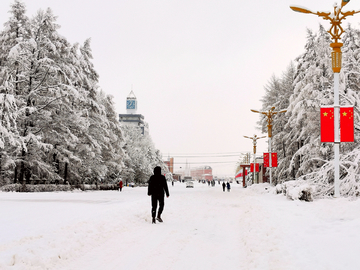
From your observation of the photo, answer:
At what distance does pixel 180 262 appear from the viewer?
5.97m

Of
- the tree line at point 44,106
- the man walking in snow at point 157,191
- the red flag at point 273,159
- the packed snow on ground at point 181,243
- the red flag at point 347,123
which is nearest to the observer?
the packed snow on ground at point 181,243

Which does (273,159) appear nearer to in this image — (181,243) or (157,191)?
(157,191)

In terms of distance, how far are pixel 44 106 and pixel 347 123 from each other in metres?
24.4

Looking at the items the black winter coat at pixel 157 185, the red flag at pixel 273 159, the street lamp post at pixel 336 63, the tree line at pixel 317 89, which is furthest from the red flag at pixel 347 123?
the red flag at pixel 273 159

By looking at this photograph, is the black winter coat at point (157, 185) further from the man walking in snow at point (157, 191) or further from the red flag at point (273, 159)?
the red flag at point (273, 159)

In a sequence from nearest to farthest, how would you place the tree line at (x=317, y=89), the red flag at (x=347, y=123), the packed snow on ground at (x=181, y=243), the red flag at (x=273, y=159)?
the packed snow on ground at (x=181, y=243), the red flag at (x=347, y=123), the tree line at (x=317, y=89), the red flag at (x=273, y=159)

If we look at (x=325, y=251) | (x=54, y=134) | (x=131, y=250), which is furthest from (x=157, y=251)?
(x=54, y=134)

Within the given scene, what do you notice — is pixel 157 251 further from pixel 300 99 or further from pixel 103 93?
pixel 103 93

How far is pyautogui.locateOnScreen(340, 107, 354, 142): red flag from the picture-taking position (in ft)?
47.9

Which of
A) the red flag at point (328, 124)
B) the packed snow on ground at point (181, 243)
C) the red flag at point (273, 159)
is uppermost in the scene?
the red flag at point (328, 124)

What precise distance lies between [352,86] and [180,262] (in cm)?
2812

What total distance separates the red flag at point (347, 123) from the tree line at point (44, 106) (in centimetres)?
2057

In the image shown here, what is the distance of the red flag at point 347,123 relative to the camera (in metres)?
14.6

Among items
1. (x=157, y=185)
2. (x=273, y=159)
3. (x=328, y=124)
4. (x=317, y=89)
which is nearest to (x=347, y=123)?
(x=328, y=124)
